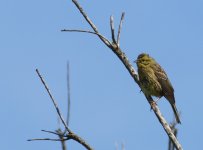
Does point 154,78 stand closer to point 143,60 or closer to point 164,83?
point 164,83

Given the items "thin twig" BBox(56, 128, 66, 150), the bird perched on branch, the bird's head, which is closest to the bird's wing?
the bird perched on branch

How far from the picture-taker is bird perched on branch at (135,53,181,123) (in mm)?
11078

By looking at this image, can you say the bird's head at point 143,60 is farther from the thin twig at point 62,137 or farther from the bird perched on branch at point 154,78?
the thin twig at point 62,137

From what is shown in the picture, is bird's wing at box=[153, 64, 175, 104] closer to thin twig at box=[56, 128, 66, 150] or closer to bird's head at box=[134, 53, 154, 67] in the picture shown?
bird's head at box=[134, 53, 154, 67]

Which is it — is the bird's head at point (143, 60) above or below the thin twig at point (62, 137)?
above

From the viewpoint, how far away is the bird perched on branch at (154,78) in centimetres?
1108

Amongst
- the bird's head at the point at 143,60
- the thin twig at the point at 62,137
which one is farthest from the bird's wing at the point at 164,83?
the thin twig at the point at 62,137

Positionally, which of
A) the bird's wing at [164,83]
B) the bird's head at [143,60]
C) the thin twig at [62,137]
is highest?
the bird's head at [143,60]

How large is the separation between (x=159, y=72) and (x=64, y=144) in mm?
7014

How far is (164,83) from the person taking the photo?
1145 cm

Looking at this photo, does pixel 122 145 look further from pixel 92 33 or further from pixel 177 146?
pixel 92 33

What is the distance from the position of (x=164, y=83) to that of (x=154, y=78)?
0.25 meters

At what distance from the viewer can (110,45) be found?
23.0 feet

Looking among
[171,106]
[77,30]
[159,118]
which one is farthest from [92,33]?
[171,106]
